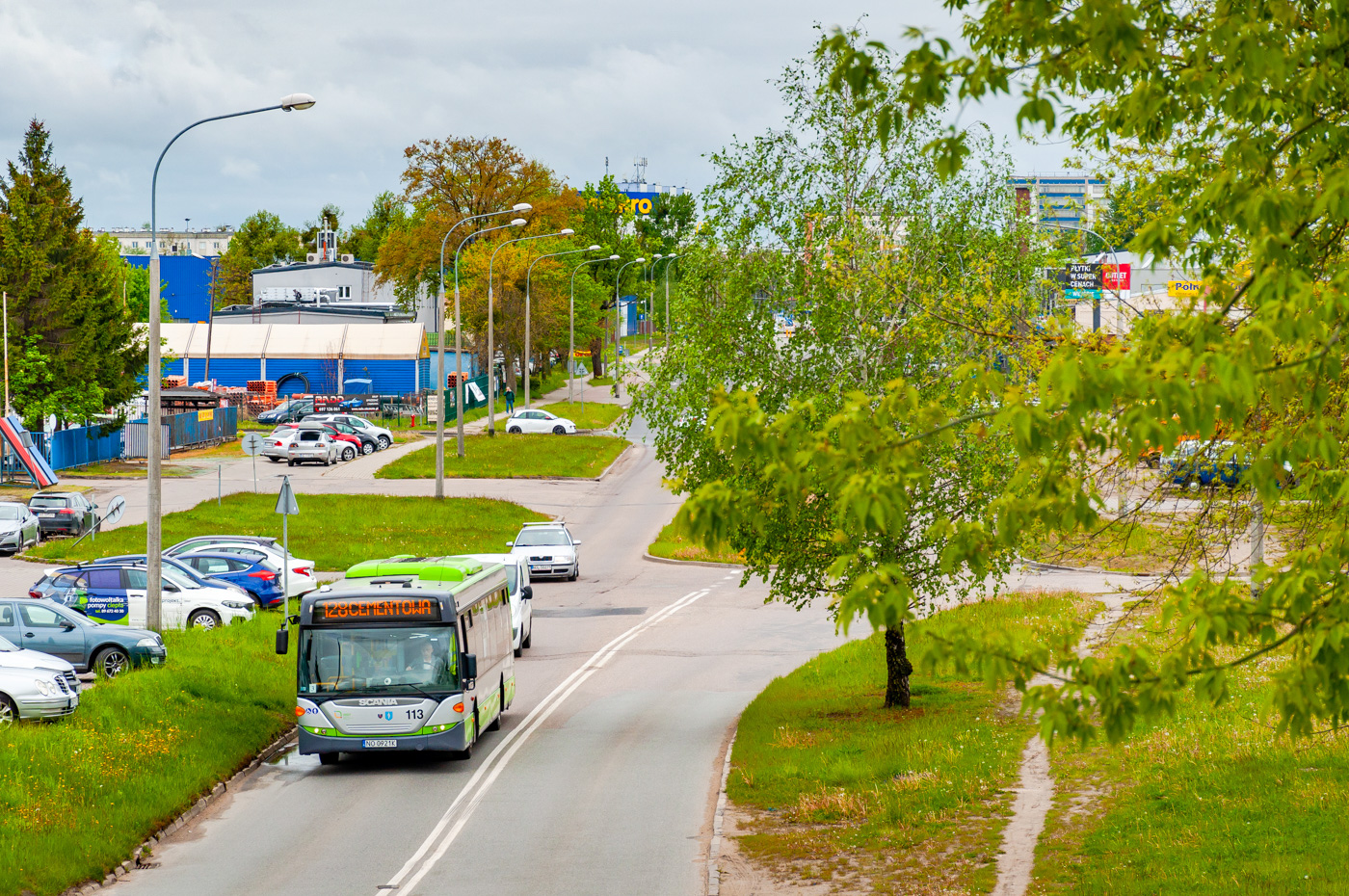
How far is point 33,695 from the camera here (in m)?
18.2

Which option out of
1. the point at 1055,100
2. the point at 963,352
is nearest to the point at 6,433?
the point at 963,352

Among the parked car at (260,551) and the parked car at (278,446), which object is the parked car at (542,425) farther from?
the parked car at (260,551)

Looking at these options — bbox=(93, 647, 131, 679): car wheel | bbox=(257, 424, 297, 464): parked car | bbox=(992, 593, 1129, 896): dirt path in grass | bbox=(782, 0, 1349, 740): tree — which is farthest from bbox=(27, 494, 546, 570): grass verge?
bbox=(782, 0, 1349, 740): tree

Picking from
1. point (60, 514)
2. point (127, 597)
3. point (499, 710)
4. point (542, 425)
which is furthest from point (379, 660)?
point (542, 425)

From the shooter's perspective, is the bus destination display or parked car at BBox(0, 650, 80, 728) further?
parked car at BBox(0, 650, 80, 728)

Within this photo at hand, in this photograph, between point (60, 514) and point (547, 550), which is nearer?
point (547, 550)

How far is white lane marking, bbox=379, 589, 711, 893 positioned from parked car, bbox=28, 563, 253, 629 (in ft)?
24.6

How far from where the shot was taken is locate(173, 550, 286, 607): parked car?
108 ft

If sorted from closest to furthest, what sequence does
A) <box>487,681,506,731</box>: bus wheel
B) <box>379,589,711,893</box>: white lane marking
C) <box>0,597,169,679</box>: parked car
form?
<box>379,589,711,893</box>: white lane marking → <box>487,681,506,731</box>: bus wheel → <box>0,597,169,679</box>: parked car

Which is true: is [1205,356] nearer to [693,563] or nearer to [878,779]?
[878,779]

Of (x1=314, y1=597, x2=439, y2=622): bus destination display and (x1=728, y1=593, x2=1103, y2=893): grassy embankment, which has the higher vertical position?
(x1=314, y1=597, x2=439, y2=622): bus destination display

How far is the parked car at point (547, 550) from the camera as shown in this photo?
38.0 metres

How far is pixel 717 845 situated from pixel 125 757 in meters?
7.23

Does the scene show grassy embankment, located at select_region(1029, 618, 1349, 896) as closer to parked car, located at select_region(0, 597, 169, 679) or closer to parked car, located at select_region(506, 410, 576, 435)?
parked car, located at select_region(0, 597, 169, 679)
